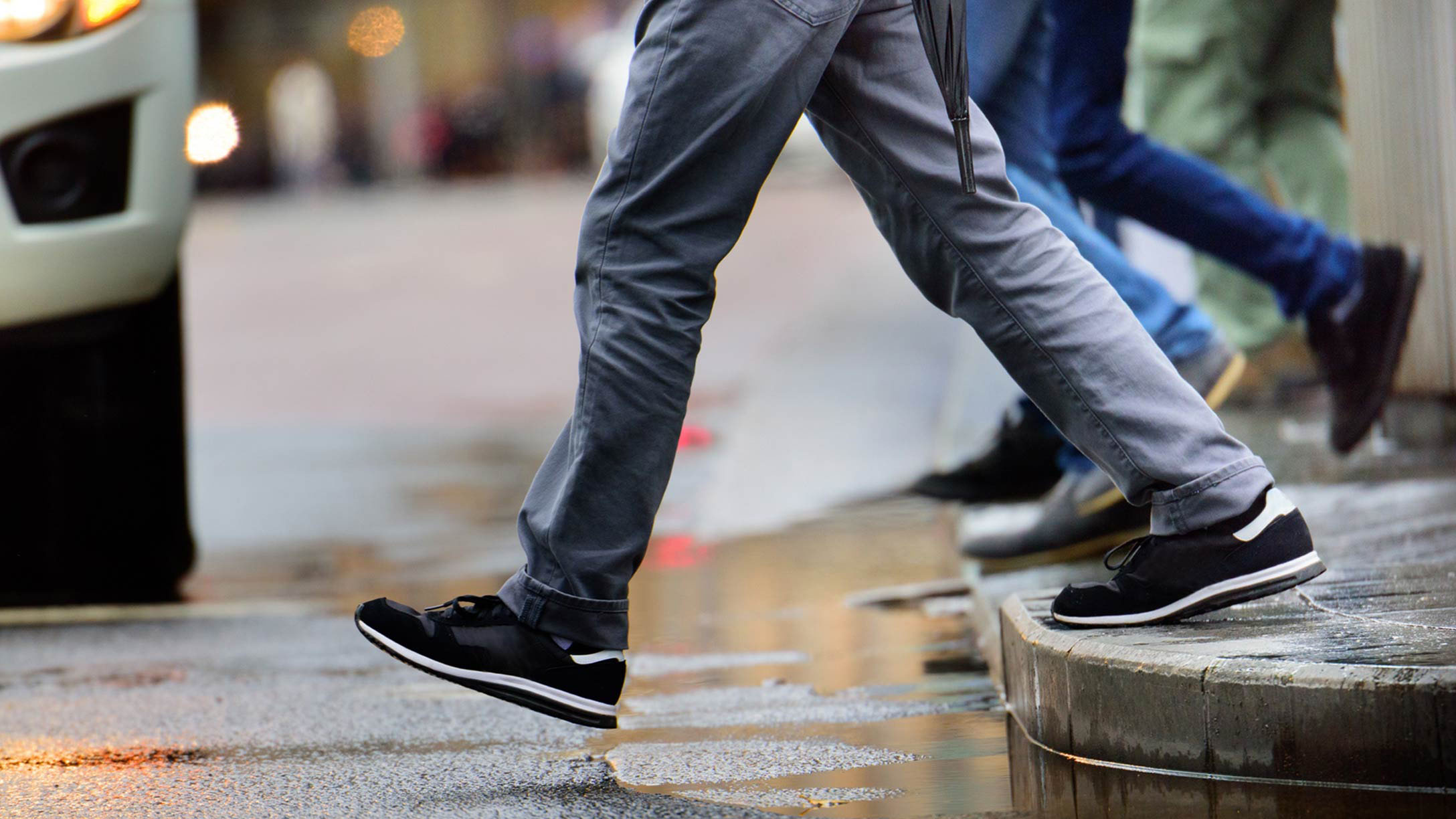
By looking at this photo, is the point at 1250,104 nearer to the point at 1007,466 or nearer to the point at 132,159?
the point at 1007,466

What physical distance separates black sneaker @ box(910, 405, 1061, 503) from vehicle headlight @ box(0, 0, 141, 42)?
5.95 ft

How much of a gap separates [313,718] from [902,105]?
1.30m

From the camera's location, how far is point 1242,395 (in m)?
5.39

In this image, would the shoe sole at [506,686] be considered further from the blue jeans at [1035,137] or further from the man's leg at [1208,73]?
the man's leg at [1208,73]

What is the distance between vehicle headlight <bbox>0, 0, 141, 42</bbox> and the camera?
342 cm

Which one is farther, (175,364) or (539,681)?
(175,364)

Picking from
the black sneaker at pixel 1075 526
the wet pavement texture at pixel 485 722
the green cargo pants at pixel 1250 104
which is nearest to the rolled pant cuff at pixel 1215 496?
the wet pavement texture at pixel 485 722

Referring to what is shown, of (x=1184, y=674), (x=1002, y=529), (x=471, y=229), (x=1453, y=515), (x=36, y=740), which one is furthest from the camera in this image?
(x=471, y=229)

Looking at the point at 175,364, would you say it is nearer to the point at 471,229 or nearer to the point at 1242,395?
the point at 1242,395

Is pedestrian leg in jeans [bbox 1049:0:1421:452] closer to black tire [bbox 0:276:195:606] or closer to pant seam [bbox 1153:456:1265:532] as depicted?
pant seam [bbox 1153:456:1265:532]

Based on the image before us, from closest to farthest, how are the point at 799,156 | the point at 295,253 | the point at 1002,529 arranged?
1. the point at 1002,529
2. the point at 295,253
3. the point at 799,156

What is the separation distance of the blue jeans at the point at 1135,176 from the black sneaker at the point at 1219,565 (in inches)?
50.2

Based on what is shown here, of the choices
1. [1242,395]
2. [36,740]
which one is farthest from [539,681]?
[1242,395]

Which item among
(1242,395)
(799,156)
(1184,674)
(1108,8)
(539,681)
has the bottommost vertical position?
(799,156)
